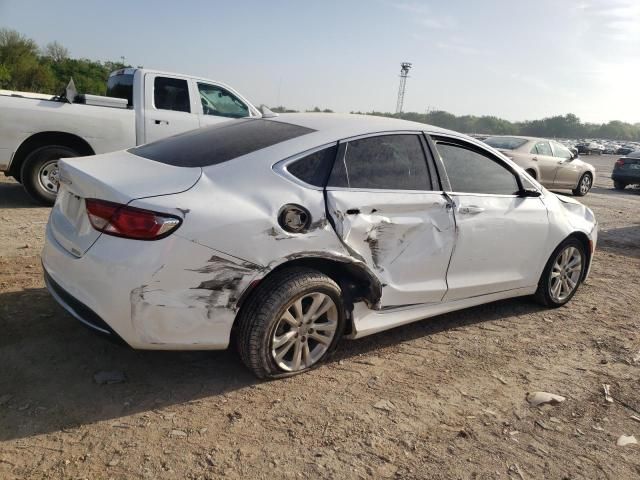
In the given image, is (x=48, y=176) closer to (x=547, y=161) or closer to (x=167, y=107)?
(x=167, y=107)

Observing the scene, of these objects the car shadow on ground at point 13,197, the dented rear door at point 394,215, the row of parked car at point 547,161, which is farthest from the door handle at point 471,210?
the row of parked car at point 547,161

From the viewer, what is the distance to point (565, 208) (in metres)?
4.80

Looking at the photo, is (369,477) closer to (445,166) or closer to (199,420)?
(199,420)

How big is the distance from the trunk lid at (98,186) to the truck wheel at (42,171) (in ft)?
14.1

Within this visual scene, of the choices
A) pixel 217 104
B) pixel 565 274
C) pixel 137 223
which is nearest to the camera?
pixel 137 223

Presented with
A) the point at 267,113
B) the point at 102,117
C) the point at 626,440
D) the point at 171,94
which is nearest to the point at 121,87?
the point at 171,94

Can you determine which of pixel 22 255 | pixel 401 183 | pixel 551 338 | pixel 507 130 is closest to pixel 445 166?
pixel 401 183

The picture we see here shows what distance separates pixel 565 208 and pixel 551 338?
1.27 metres

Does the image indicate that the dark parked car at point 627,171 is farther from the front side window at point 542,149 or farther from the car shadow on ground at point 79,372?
the car shadow on ground at point 79,372

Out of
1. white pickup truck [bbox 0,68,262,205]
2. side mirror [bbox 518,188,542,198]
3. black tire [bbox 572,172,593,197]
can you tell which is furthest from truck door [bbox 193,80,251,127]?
black tire [bbox 572,172,593,197]

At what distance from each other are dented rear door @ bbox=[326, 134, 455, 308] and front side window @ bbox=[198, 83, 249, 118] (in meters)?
5.42

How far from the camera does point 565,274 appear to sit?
190 inches

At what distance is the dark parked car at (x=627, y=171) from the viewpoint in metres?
17.3

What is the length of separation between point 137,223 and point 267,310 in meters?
0.81
